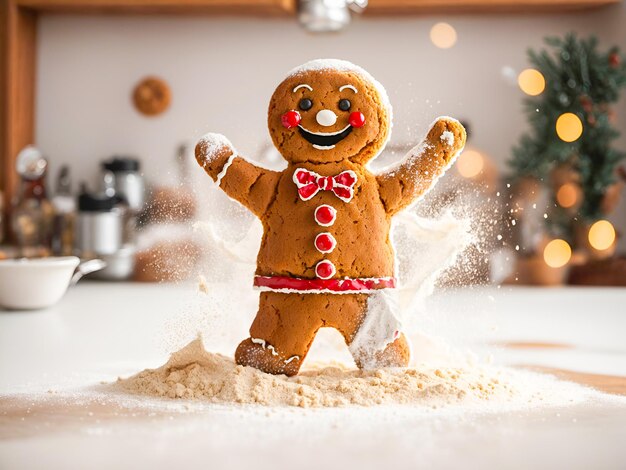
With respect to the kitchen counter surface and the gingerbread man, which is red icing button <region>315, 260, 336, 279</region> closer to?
the gingerbread man

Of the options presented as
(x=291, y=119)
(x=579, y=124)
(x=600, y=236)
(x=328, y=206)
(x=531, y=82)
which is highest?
(x=531, y=82)

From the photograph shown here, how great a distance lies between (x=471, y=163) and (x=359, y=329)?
1.70m

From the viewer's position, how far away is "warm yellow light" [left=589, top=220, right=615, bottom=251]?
7.97 ft

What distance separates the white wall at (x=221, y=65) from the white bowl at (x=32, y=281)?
94cm

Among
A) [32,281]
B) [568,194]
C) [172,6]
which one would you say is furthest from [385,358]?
[172,6]

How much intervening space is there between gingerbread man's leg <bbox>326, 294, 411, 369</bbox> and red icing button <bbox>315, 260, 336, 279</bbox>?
0.11 feet

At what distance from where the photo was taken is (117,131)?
2826 millimetres

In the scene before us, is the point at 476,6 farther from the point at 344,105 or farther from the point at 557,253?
the point at 344,105

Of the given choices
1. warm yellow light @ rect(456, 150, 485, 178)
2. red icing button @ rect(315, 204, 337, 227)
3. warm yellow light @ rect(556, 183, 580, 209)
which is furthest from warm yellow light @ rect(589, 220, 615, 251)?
red icing button @ rect(315, 204, 337, 227)

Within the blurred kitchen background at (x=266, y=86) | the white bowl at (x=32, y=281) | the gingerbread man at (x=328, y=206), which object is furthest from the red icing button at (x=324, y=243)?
the blurred kitchen background at (x=266, y=86)

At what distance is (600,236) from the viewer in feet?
7.98

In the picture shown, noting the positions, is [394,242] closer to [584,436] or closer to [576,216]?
[584,436]

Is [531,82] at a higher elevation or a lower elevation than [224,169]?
higher

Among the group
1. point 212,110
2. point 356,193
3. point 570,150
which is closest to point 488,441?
point 356,193
